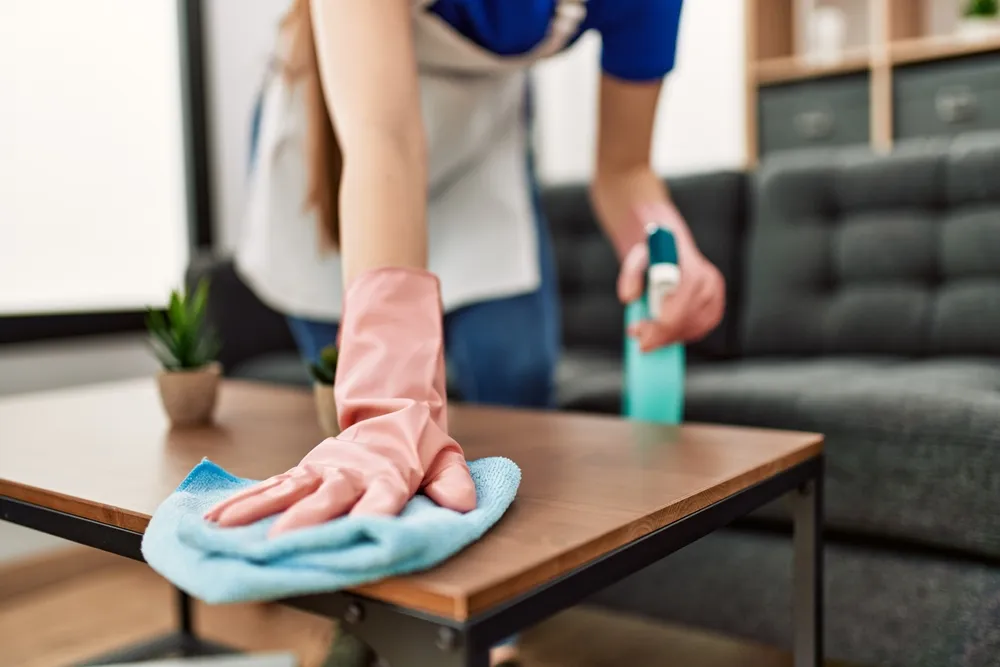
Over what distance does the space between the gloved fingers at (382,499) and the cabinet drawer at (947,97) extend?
2536 mm

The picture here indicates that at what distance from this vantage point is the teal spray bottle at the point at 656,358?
105 cm

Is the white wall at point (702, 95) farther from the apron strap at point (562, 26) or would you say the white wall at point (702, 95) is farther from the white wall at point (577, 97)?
the apron strap at point (562, 26)

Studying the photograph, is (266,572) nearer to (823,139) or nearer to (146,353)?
(146,353)

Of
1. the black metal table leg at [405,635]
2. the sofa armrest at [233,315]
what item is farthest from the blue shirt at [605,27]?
the sofa armrest at [233,315]

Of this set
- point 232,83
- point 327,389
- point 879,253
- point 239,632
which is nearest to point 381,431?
point 327,389

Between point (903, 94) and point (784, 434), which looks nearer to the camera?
point (784, 434)

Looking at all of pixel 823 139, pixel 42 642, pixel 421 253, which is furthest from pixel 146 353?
pixel 823 139

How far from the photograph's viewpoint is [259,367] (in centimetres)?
209

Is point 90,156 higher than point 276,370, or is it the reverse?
point 90,156

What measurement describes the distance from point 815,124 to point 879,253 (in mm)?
1216

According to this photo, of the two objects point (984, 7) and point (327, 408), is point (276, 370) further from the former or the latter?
point (984, 7)

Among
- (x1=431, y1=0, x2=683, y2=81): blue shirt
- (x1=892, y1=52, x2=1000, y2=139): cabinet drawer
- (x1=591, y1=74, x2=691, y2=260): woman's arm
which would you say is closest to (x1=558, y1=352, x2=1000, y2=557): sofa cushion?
(x1=591, y1=74, x2=691, y2=260): woman's arm

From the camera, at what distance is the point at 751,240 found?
203 cm

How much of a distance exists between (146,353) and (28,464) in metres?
1.61
